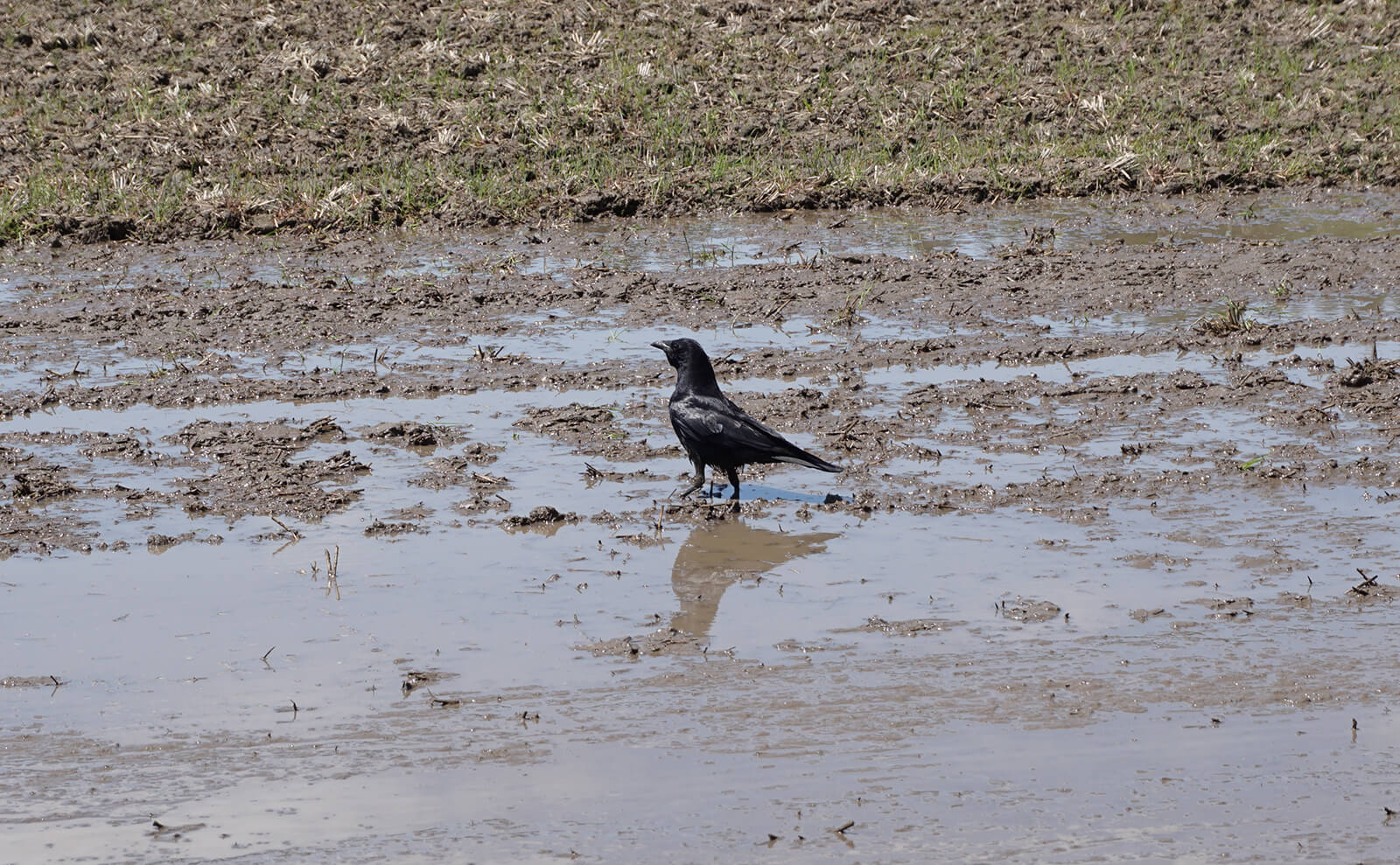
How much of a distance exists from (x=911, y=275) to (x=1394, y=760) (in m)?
7.54

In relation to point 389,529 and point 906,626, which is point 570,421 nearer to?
point 389,529

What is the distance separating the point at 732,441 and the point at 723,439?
4 centimetres

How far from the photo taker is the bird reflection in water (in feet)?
19.8

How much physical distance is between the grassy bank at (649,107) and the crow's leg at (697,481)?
23.0ft

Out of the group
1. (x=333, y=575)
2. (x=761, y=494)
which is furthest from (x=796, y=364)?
(x=333, y=575)

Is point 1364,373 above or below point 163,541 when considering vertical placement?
above

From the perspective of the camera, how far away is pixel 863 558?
6.54 meters

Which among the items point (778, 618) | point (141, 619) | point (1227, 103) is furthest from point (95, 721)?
point (1227, 103)

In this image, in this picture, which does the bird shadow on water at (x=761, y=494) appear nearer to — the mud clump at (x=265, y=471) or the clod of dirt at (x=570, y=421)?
the clod of dirt at (x=570, y=421)

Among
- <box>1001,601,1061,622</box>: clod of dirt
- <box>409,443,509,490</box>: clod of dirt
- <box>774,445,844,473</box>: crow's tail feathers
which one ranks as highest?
<box>774,445,844,473</box>: crow's tail feathers

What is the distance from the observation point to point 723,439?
7.38 meters

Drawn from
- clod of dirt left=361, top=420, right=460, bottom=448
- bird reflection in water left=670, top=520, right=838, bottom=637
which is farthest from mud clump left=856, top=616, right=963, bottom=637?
clod of dirt left=361, top=420, right=460, bottom=448

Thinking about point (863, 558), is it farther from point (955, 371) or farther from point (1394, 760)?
point (955, 371)

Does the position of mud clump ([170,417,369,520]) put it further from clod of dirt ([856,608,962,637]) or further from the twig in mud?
clod of dirt ([856,608,962,637])
